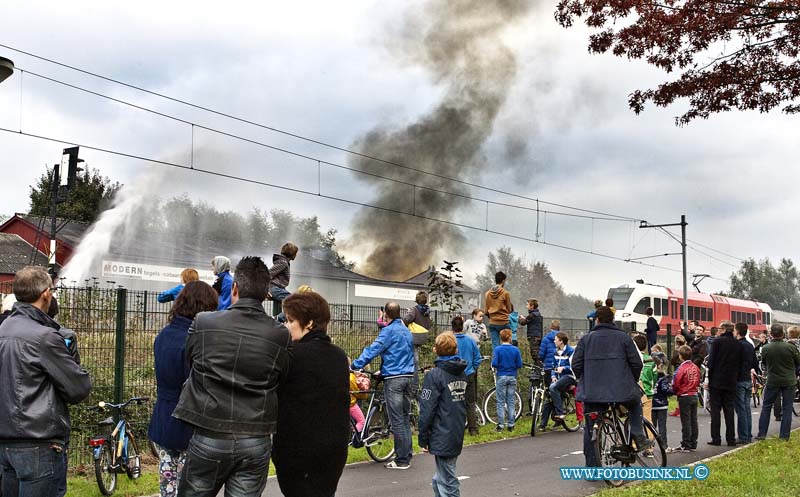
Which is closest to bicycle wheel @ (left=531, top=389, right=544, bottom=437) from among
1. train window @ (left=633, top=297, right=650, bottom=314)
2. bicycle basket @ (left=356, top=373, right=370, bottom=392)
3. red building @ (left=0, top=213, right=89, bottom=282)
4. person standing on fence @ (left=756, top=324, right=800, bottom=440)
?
person standing on fence @ (left=756, top=324, right=800, bottom=440)

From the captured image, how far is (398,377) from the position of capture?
10367 mm

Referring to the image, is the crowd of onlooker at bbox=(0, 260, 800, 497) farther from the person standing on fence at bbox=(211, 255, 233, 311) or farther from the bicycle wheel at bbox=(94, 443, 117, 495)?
the bicycle wheel at bbox=(94, 443, 117, 495)

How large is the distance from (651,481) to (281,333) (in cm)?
627

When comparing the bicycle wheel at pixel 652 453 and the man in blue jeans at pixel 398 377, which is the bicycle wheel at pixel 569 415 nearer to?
the bicycle wheel at pixel 652 453

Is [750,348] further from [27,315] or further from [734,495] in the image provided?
[27,315]

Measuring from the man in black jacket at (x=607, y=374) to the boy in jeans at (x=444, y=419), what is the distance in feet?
8.25

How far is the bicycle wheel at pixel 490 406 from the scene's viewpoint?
49.4 ft

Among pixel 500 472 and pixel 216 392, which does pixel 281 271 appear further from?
pixel 216 392

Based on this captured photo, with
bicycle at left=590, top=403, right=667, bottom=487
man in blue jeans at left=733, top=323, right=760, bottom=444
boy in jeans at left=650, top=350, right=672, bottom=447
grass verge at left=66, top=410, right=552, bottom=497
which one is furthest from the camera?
man in blue jeans at left=733, top=323, right=760, bottom=444

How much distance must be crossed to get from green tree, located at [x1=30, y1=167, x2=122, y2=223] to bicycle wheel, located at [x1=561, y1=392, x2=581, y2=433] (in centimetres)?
3832

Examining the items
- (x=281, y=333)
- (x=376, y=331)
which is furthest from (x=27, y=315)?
(x=376, y=331)

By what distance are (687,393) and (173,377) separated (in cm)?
868

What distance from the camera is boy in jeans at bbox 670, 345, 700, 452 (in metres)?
11.9

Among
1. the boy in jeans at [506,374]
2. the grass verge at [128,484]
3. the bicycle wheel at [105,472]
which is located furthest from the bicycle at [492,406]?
the bicycle wheel at [105,472]
